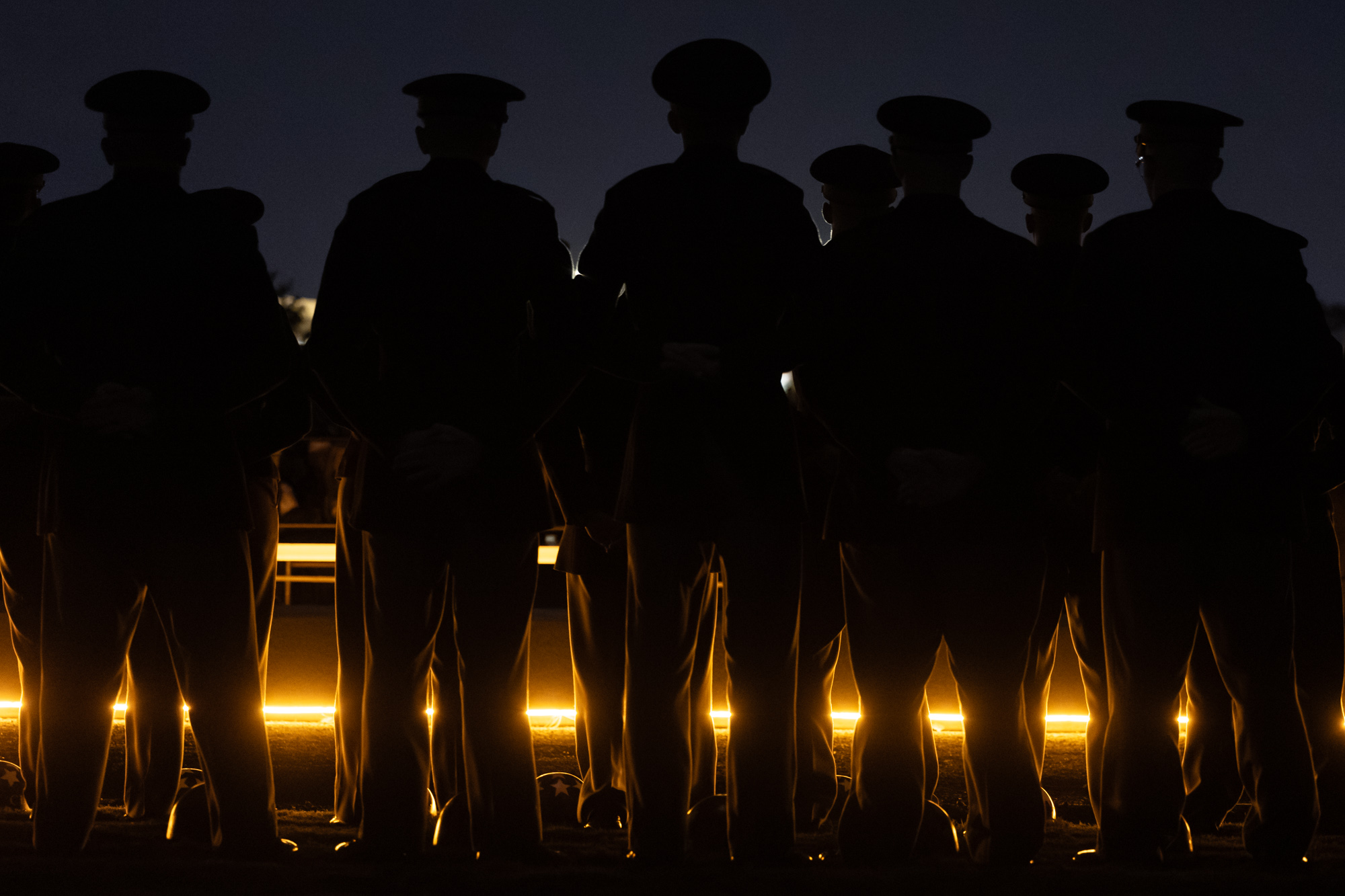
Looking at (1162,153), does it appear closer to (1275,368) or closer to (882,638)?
(1275,368)

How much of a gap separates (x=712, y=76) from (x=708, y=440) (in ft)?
3.49

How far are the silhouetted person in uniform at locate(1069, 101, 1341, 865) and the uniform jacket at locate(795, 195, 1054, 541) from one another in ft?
0.72

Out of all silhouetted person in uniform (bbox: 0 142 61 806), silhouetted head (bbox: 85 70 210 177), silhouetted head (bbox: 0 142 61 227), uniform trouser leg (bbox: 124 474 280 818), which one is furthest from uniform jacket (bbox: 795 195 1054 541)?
silhouetted head (bbox: 0 142 61 227)

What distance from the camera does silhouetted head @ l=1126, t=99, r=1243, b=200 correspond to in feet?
12.5

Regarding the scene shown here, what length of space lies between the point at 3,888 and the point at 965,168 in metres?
3.20

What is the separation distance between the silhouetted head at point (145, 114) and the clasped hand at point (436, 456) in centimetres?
105

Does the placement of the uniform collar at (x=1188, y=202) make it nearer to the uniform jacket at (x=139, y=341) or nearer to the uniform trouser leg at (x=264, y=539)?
the uniform jacket at (x=139, y=341)

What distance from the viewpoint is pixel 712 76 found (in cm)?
381

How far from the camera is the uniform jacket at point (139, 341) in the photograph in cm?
370

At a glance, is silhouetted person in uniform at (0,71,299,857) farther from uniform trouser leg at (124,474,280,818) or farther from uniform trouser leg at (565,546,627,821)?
uniform trouser leg at (565,546,627,821)

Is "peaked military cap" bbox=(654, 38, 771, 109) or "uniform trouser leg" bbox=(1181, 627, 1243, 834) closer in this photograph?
"peaked military cap" bbox=(654, 38, 771, 109)

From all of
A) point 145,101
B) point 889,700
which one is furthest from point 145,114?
point 889,700

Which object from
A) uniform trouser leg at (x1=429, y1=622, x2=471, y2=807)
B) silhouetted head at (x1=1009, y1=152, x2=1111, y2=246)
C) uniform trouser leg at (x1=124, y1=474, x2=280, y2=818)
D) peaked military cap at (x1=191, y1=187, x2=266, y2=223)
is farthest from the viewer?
peaked military cap at (x1=191, y1=187, x2=266, y2=223)

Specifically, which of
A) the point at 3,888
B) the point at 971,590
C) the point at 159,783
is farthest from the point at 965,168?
the point at 159,783
